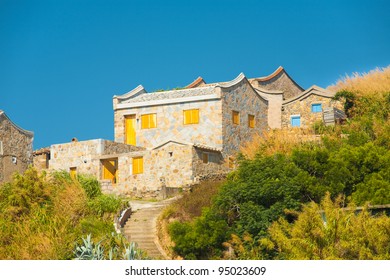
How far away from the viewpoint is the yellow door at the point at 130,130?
3078cm

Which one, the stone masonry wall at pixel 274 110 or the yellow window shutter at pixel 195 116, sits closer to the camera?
the yellow window shutter at pixel 195 116

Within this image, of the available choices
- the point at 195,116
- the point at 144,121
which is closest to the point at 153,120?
the point at 144,121

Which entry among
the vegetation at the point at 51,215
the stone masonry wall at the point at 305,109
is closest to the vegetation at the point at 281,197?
the vegetation at the point at 51,215

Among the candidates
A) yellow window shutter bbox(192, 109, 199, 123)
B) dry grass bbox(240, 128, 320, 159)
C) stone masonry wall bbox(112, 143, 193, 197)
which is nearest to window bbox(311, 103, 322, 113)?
yellow window shutter bbox(192, 109, 199, 123)

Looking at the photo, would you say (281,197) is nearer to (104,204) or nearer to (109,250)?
(109,250)

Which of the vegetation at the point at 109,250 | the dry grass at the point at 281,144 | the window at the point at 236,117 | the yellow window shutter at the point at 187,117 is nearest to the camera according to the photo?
the vegetation at the point at 109,250

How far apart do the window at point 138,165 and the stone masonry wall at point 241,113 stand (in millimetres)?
3300

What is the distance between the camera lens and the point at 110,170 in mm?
28250

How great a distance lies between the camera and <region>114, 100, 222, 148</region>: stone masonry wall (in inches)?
1136

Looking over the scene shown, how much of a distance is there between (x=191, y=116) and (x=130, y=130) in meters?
2.92

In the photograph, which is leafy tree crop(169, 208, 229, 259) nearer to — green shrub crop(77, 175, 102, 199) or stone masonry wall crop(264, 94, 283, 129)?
green shrub crop(77, 175, 102, 199)

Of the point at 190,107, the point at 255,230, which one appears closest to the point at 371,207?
the point at 255,230

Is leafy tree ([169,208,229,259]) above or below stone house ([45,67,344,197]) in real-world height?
below

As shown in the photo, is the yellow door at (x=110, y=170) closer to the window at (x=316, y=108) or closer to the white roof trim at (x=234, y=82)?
the white roof trim at (x=234, y=82)
